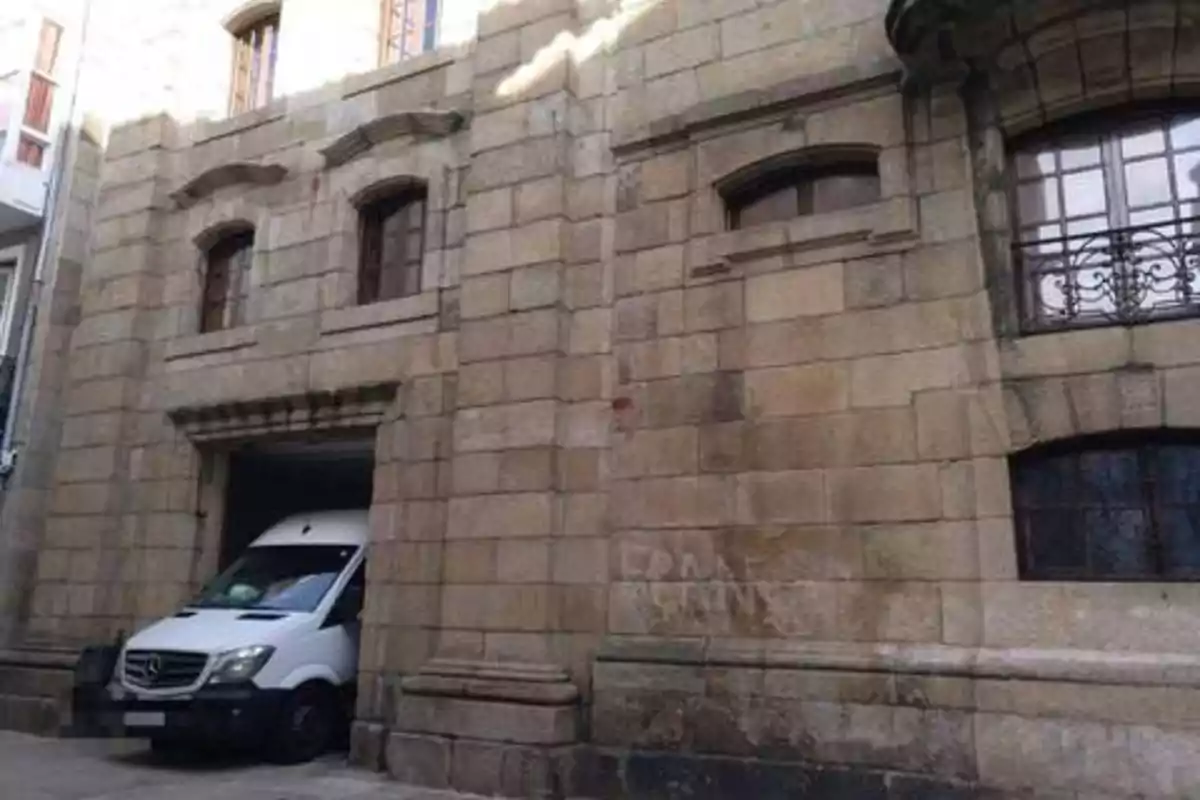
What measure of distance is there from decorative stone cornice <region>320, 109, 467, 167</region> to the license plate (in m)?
6.16

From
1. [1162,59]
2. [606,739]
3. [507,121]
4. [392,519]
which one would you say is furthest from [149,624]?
[1162,59]

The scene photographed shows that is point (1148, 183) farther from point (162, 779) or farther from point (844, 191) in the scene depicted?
point (162, 779)

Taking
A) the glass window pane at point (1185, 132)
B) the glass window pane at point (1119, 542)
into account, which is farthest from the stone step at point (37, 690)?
the glass window pane at point (1185, 132)

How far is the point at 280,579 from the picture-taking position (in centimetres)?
1075

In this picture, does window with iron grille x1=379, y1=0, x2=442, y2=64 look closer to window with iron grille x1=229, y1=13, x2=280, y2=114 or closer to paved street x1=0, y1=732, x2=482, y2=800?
window with iron grille x1=229, y1=13, x2=280, y2=114

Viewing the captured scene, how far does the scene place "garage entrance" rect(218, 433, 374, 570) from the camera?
12.2 metres

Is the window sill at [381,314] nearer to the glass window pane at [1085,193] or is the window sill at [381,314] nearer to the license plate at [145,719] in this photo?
the license plate at [145,719]

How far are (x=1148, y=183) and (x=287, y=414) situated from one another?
859 centimetres

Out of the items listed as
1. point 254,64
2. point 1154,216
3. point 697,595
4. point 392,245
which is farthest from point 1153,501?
point 254,64

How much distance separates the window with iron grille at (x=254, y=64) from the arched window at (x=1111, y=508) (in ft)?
34.7

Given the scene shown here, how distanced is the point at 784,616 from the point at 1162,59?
5062 mm

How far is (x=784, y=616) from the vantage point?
8023 millimetres

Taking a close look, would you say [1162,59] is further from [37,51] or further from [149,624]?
[37,51]

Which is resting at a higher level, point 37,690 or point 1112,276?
point 1112,276
